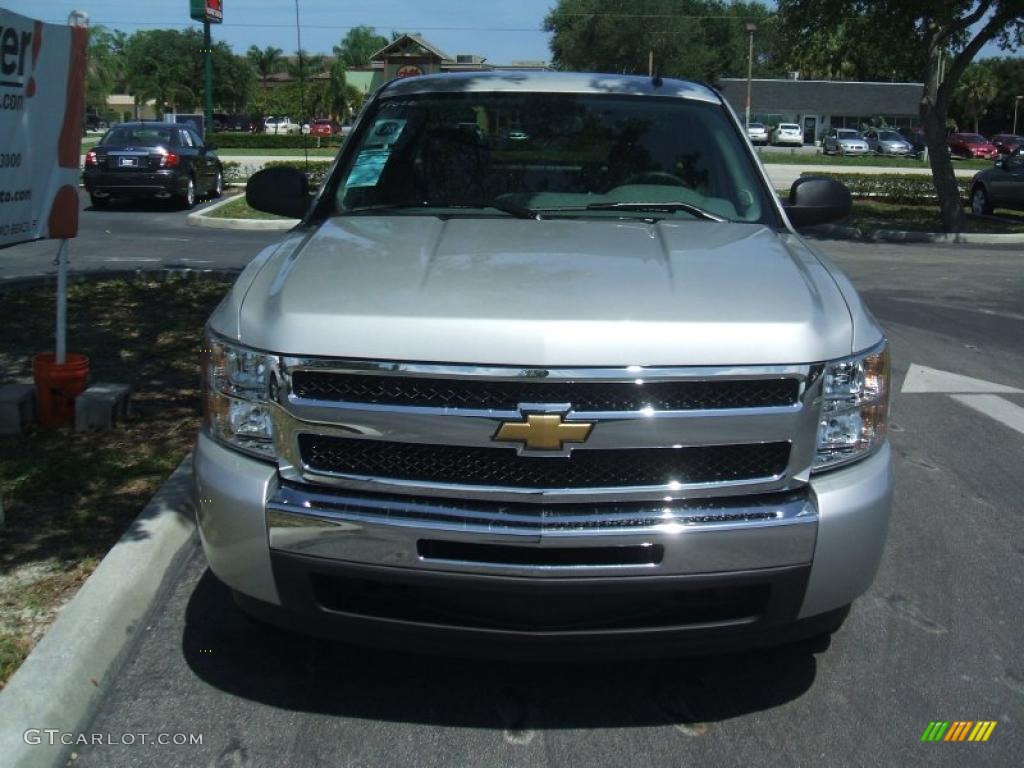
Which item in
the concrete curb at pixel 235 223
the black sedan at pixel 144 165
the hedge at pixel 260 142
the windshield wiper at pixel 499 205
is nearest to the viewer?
the windshield wiper at pixel 499 205

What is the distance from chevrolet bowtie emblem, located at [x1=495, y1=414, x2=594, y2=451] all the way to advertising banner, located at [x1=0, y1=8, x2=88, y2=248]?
320 centimetres

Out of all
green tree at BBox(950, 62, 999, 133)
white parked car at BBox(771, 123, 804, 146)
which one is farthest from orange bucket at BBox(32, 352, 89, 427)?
green tree at BBox(950, 62, 999, 133)

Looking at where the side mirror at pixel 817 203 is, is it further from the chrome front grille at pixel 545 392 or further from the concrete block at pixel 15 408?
the concrete block at pixel 15 408

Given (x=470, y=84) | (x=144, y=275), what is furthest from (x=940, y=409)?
(x=144, y=275)

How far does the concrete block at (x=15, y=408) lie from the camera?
17.9 ft

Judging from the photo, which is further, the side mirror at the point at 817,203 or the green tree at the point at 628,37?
the green tree at the point at 628,37

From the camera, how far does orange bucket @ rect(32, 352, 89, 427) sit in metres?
5.58

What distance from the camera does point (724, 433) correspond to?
9.50 ft

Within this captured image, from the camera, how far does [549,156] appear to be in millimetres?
4621

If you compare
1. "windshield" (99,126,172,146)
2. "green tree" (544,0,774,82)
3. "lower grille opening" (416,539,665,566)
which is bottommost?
"lower grille opening" (416,539,665,566)

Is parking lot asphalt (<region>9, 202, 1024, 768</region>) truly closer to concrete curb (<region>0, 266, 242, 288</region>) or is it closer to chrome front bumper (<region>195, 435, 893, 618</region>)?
chrome front bumper (<region>195, 435, 893, 618</region>)

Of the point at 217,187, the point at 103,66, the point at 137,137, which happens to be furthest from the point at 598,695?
the point at 103,66

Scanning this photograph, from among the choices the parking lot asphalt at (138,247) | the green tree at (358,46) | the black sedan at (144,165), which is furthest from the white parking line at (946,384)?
the green tree at (358,46)

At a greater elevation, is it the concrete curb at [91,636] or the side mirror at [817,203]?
the side mirror at [817,203]
